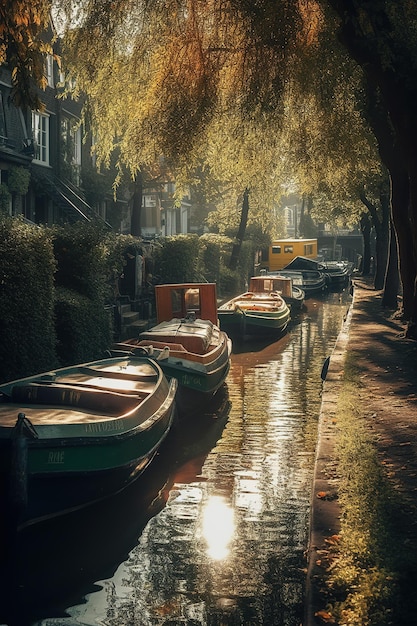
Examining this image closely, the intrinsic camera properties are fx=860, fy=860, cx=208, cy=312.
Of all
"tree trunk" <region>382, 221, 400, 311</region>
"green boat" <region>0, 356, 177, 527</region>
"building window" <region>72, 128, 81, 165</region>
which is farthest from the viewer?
"building window" <region>72, 128, 81, 165</region>

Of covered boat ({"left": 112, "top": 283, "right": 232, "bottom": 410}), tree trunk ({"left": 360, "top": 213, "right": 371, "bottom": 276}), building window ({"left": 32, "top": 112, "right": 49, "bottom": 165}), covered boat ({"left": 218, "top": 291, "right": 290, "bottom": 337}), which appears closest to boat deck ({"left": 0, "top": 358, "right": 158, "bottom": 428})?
covered boat ({"left": 112, "top": 283, "right": 232, "bottom": 410})

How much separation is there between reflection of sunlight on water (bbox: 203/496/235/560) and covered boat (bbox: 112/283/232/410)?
473cm

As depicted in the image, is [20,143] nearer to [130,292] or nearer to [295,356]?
[130,292]

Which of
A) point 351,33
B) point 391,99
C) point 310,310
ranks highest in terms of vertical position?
point 351,33

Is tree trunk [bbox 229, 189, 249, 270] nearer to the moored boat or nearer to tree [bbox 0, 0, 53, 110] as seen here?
the moored boat

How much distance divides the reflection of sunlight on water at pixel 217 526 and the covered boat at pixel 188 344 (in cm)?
473

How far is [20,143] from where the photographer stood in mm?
34062

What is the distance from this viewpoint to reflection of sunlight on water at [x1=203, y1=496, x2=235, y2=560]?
9.20 metres

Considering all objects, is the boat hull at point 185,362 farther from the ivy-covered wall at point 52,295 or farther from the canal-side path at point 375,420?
the canal-side path at point 375,420

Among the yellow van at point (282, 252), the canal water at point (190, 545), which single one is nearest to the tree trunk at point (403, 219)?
the canal water at point (190, 545)

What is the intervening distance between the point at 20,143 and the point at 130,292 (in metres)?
10.3

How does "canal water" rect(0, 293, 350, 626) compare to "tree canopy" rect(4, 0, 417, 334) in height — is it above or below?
below

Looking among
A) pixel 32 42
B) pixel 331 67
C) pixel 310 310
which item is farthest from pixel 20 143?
pixel 32 42

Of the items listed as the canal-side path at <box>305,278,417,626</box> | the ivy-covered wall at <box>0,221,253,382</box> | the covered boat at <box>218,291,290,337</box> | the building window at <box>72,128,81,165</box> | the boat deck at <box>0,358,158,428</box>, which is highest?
the building window at <box>72,128,81,165</box>
